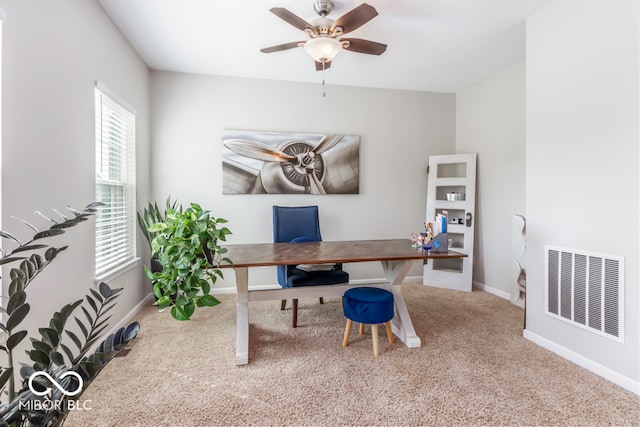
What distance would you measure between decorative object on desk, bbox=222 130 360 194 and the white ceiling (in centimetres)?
72

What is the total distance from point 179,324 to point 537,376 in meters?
2.79

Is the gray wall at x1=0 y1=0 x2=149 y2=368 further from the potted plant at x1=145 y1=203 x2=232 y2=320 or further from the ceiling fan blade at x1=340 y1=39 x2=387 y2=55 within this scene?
the ceiling fan blade at x1=340 y1=39 x2=387 y2=55

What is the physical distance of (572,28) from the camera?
7.06ft

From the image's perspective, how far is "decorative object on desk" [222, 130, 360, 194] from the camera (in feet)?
11.8

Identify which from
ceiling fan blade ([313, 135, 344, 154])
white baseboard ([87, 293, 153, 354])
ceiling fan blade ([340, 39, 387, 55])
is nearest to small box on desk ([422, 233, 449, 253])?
ceiling fan blade ([340, 39, 387, 55])

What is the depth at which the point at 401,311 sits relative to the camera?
2.48 m

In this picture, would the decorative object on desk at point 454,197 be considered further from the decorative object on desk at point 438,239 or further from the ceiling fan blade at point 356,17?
the ceiling fan blade at point 356,17

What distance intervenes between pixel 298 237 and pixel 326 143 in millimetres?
1394

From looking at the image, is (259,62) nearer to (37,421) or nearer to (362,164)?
(362,164)

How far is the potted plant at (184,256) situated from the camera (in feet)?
6.13

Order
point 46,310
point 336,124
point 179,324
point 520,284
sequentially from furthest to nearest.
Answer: point 336,124, point 520,284, point 179,324, point 46,310

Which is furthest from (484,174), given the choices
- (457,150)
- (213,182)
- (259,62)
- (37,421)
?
(37,421)

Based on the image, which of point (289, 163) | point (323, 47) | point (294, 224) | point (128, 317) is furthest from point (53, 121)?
point (289, 163)

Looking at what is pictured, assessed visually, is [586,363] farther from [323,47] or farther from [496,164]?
[323,47]
